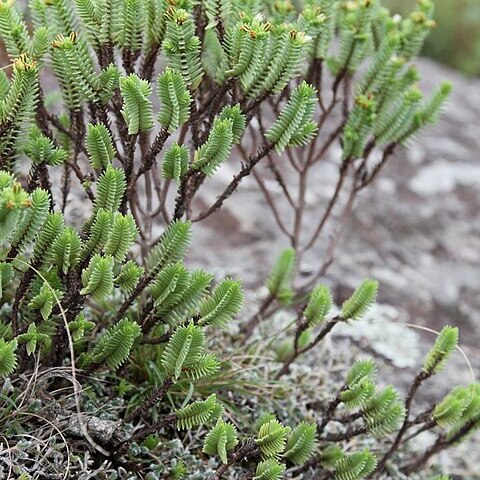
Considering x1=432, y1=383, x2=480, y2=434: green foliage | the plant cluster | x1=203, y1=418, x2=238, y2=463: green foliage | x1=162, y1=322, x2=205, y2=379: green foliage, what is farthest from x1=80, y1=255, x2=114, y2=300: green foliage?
x1=432, y1=383, x2=480, y2=434: green foliage

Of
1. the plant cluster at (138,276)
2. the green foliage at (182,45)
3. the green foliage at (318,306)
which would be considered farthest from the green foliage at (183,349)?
the green foliage at (182,45)

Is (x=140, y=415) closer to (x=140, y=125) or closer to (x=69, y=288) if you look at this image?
(x=69, y=288)

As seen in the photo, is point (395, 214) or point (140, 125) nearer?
point (140, 125)

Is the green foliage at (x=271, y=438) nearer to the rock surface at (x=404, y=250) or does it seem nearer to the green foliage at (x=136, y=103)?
the green foliage at (x=136, y=103)

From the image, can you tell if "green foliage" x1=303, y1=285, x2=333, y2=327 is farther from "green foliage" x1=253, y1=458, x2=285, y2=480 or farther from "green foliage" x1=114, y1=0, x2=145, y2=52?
"green foliage" x1=114, y1=0, x2=145, y2=52

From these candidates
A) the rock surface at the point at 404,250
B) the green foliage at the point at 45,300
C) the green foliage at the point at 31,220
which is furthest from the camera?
the rock surface at the point at 404,250

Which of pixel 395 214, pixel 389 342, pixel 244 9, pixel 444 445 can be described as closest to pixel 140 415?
pixel 444 445
